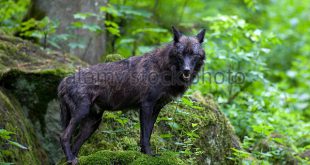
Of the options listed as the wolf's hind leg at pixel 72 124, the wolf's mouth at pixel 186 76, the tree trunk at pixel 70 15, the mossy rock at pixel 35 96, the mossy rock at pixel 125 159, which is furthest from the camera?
the tree trunk at pixel 70 15

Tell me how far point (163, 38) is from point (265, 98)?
9.34 feet

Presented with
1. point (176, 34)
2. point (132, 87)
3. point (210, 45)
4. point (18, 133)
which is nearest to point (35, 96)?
point (18, 133)

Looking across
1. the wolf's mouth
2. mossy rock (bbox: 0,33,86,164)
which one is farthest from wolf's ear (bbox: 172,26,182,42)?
mossy rock (bbox: 0,33,86,164)

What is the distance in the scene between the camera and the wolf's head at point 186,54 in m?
6.08

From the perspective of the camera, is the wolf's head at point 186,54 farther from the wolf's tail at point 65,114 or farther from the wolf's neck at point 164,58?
the wolf's tail at point 65,114

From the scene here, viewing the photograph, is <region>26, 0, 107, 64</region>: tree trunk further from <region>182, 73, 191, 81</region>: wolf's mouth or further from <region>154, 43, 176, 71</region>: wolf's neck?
<region>182, 73, 191, 81</region>: wolf's mouth

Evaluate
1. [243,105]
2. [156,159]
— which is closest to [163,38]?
[243,105]

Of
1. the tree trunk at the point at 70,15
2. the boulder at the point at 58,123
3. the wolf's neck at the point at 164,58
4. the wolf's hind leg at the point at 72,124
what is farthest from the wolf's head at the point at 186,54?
the tree trunk at the point at 70,15

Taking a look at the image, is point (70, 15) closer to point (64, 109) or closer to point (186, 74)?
point (64, 109)

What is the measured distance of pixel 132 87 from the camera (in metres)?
6.52

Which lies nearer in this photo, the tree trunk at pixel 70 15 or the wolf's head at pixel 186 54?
the wolf's head at pixel 186 54

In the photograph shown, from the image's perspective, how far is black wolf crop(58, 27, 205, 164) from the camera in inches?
243

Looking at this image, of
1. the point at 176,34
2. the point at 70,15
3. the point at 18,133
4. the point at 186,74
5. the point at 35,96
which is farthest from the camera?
the point at 70,15

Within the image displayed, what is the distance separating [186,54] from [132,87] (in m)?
0.99
